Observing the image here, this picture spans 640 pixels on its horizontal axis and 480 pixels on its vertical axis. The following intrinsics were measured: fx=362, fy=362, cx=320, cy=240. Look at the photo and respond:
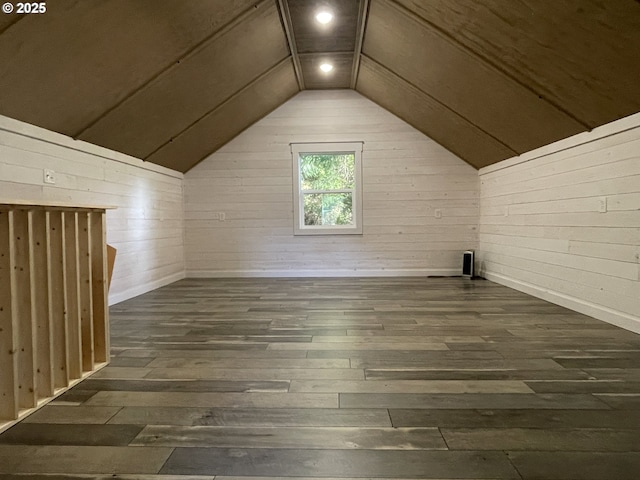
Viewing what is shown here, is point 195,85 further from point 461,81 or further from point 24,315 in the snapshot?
point 24,315

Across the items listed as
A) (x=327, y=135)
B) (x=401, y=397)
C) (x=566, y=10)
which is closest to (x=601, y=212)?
(x=566, y=10)

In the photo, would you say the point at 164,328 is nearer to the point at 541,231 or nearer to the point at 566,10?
the point at 566,10

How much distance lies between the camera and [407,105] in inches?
184

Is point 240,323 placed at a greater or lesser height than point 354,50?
lesser

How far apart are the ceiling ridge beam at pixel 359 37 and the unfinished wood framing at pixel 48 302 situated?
9.09ft

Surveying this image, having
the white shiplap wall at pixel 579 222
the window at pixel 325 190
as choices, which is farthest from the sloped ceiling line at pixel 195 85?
the white shiplap wall at pixel 579 222

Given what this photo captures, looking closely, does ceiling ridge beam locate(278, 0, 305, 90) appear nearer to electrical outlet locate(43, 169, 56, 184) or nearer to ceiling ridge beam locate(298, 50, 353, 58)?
ceiling ridge beam locate(298, 50, 353, 58)

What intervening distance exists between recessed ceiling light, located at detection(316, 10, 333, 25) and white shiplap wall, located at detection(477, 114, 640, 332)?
8.14 feet

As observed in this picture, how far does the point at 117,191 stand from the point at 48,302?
2402mm

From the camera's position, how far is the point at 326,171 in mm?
5523

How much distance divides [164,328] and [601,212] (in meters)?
3.59

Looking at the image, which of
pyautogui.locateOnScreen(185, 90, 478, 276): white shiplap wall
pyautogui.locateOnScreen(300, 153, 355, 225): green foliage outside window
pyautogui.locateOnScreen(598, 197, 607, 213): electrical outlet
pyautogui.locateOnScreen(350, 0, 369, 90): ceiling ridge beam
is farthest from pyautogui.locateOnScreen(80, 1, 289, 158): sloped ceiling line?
pyautogui.locateOnScreen(598, 197, 607, 213): electrical outlet

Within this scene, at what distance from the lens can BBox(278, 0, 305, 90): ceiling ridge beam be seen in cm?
322

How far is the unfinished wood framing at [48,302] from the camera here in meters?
1.49
